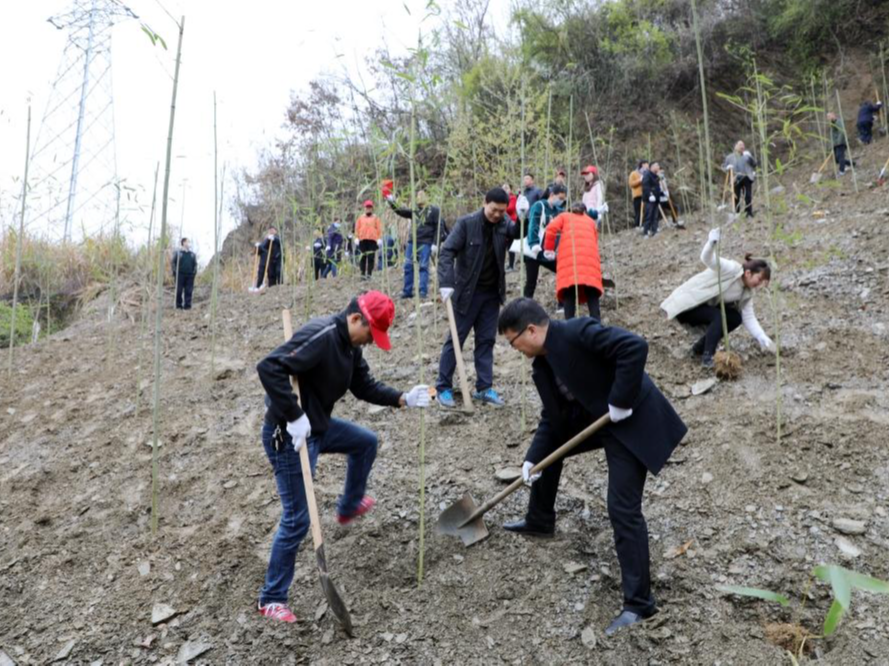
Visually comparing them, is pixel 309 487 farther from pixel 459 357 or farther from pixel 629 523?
pixel 459 357

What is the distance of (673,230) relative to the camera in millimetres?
13203

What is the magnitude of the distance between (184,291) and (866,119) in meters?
15.1

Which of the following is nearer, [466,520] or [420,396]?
[420,396]

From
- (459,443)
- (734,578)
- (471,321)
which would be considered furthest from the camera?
(471,321)

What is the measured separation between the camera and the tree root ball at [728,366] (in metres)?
5.62

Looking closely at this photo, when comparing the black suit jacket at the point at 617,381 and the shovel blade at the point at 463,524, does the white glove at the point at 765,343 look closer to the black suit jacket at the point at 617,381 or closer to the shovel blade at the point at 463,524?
the black suit jacket at the point at 617,381

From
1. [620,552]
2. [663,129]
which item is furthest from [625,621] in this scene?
[663,129]

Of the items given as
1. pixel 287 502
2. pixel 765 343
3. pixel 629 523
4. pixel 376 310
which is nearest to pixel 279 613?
pixel 287 502

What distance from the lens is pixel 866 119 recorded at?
52.5 ft

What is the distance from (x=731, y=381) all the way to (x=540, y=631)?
10.4ft

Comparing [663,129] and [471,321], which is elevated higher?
[663,129]

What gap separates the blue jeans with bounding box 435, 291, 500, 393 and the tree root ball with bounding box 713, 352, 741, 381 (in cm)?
181

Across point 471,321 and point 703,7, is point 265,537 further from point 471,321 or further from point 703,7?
A: point 703,7

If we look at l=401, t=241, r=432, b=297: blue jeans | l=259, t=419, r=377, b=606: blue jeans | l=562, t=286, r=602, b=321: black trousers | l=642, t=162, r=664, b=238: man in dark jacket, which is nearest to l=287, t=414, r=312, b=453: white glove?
l=259, t=419, r=377, b=606: blue jeans
